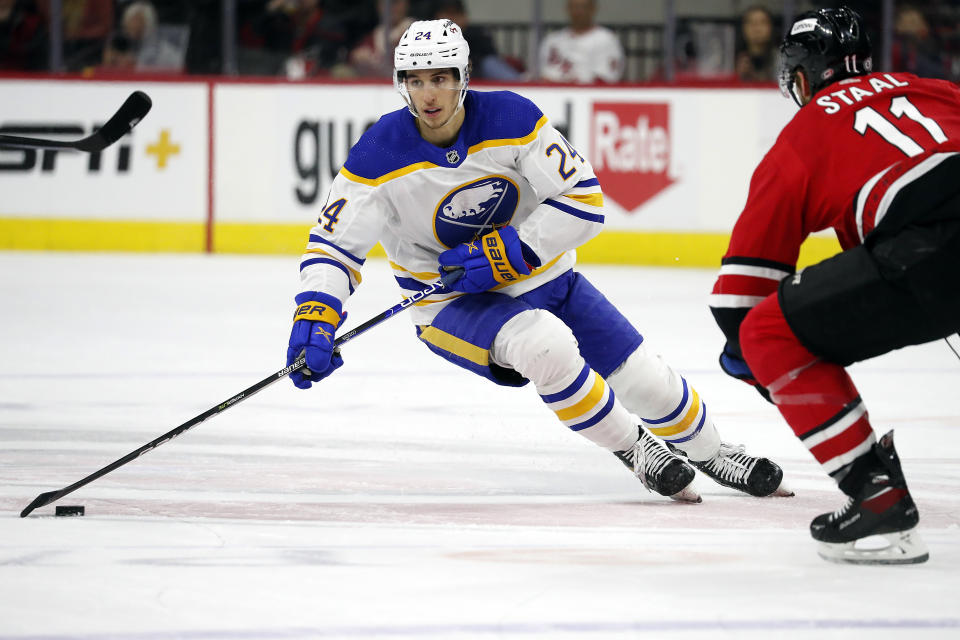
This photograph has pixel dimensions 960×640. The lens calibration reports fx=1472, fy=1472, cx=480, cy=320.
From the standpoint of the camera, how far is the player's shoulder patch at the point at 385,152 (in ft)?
10.1

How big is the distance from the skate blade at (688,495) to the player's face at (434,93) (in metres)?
0.91

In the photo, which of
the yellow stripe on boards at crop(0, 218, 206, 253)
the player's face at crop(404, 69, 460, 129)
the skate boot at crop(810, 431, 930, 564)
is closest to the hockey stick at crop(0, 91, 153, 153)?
the player's face at crop(404, 69, 460, 129)

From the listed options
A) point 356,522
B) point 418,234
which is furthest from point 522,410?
point 356,522

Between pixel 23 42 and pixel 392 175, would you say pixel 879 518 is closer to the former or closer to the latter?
pixel 392 175

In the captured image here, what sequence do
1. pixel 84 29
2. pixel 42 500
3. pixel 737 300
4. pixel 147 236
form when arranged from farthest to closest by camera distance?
pixel 84 29 → pixel 147 236 → pixel 42 500 → pixel 737 300

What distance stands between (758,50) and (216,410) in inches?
231

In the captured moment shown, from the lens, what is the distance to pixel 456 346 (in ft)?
10.3

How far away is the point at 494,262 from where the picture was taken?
3.03 meters

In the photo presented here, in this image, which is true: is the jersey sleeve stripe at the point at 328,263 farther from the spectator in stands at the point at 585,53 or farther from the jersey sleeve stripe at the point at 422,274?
the spectator in stands at the point at 585,53

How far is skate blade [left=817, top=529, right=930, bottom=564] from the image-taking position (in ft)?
7.87

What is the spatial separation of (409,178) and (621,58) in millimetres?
5535

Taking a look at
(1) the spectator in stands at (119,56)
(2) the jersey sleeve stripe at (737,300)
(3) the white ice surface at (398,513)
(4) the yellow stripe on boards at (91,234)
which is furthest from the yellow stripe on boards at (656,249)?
(2) the jersey sleeve stripe at (737,300)

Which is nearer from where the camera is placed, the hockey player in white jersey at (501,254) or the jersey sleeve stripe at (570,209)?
the hockey player in white jersey at (501,254)

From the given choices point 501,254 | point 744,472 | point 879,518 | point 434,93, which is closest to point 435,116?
point 434,93
